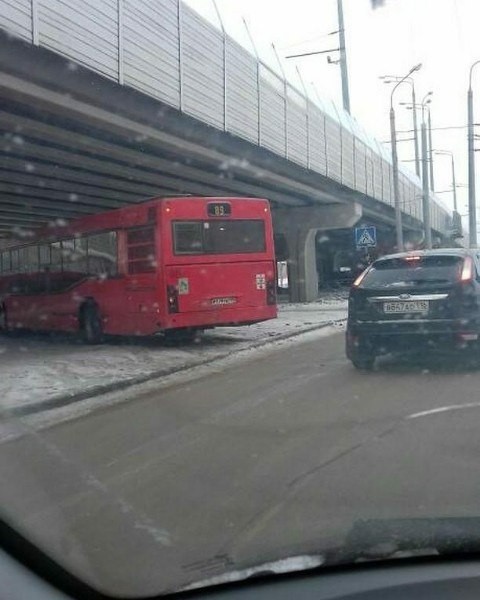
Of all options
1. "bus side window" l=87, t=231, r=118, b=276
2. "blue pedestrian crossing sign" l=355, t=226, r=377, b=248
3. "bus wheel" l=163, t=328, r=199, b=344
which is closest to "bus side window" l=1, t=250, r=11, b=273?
"bus side window" l=87, t=231, r=118, b=276

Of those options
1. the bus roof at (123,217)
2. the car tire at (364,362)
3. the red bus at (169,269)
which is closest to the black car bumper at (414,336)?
the car tire at (364,362)

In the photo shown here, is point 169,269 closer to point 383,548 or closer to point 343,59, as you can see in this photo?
point 383,548

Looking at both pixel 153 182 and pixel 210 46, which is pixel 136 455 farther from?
pixel 153 182

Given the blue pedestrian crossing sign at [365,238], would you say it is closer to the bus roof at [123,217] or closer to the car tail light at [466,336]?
the bus roof at [123,217]

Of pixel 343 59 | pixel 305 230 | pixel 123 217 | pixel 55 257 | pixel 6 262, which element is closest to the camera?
pixel 123 217

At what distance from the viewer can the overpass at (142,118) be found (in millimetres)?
Answer: 14539

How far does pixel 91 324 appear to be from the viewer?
17.6 meters

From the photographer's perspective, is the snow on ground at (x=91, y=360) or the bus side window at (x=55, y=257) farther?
the bus side window at (x=55, y=257)

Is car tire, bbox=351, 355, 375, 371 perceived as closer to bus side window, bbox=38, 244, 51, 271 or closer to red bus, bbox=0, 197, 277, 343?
red bus, bbox=0, 197, 277, 343

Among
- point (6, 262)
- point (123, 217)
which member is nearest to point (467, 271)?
point (123, 217)

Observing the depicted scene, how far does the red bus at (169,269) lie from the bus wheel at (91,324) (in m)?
0.02

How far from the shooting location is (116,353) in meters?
15.1

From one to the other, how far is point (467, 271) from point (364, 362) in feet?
5.92

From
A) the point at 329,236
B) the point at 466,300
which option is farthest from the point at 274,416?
the point at 329,236
